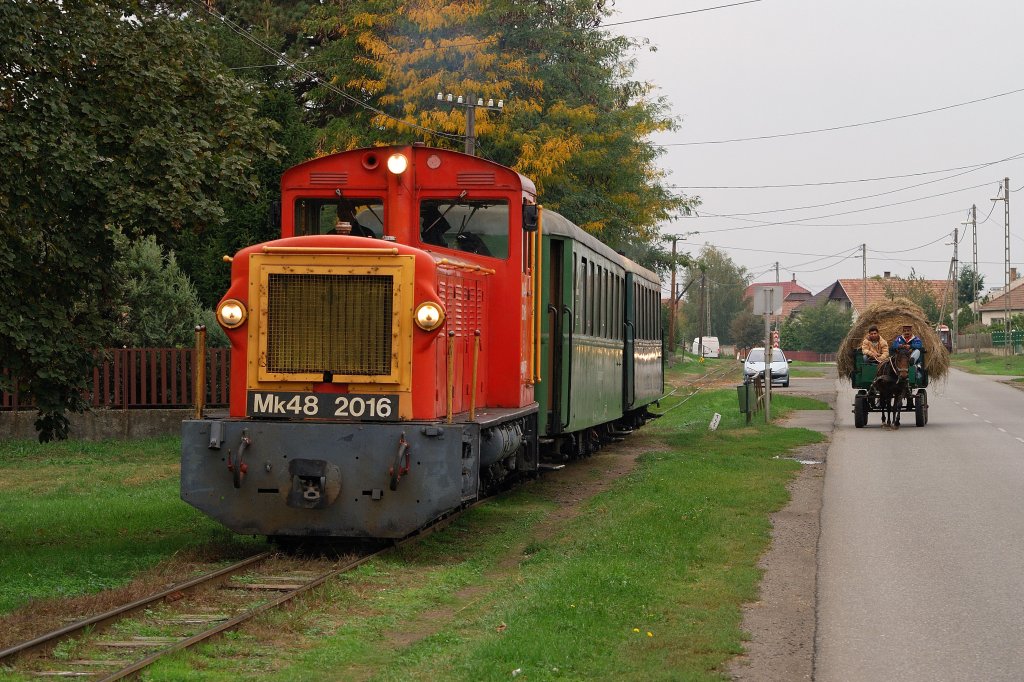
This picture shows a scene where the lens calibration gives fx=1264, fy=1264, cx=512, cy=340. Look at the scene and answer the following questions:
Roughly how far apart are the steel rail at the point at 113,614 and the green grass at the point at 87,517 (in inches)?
29.7

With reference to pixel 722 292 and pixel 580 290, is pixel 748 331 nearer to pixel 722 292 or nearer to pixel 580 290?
pixel 722 292

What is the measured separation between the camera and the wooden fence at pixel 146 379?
21.8m

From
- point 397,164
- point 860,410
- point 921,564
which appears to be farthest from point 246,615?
→ point 860,410

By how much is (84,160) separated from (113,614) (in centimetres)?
411

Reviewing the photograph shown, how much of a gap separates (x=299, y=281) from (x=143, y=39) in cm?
294

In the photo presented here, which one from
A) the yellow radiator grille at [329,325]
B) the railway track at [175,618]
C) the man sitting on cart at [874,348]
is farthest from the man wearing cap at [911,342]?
the railway track at [175,618]

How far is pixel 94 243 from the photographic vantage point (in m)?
11.1

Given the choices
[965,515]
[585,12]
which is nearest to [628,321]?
[965,515]

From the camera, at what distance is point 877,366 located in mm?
26031

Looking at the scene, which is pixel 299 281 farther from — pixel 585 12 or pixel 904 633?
pixel 585 12

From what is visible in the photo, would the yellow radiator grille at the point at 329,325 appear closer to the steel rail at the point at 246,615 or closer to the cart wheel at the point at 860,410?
the steel rail at the point at 246,615

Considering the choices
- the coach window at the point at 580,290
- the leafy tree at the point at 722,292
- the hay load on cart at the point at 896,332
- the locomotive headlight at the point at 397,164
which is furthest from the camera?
the leafy tree at the point at 722,292

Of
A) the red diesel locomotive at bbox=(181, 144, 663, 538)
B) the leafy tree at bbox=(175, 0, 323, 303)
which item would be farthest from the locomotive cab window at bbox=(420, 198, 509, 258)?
the leafy tree at bbox=(175, 0, 323, 303)

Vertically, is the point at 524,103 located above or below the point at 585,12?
below
